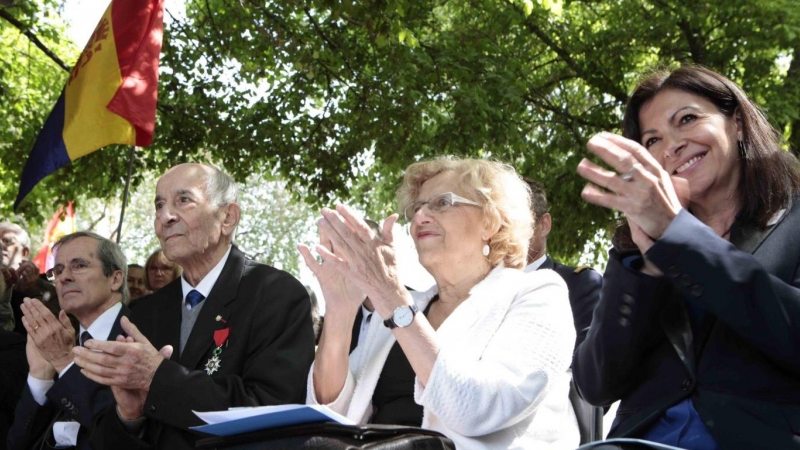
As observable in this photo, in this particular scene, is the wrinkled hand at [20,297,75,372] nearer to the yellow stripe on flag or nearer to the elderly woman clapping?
the elderly woman clapping

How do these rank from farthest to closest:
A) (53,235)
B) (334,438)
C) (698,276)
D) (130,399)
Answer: (53,235), (130,399), (334,438), (698,276)

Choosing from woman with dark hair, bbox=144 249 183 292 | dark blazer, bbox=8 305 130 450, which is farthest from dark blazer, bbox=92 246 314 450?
woman with dark hair, bbox=144 249 183 292

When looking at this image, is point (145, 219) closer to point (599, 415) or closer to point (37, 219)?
point (37, 219)

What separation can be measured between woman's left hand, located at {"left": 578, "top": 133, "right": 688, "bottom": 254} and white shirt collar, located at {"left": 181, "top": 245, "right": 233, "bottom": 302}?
287 centimetres

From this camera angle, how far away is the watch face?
3514mm

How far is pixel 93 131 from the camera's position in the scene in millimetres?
7699

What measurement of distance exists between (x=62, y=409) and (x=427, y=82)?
6.95 m

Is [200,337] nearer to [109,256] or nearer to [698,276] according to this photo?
[109,256]

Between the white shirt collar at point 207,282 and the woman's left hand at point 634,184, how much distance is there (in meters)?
2.87

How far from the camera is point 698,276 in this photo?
2502mm

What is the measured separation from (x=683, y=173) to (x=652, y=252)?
51 cm

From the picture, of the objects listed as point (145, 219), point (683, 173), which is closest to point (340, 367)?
point (683, 173)

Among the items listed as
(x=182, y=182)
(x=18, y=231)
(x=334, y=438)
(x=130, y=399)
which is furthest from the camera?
(x=18, y=231)

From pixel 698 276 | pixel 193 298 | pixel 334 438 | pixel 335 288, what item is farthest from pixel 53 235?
pixel 698 276
